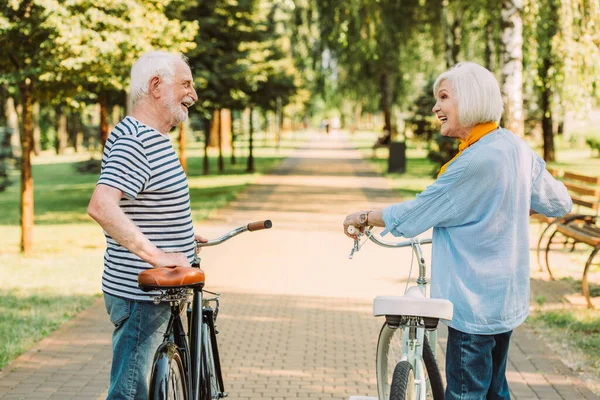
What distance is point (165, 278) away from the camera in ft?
11.5

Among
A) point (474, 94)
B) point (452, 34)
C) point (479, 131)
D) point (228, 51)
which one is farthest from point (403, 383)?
point (452, 34)

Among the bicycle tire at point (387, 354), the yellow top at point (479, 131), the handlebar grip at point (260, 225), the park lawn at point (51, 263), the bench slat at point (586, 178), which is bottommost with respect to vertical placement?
the park lawn at point (51, 263)

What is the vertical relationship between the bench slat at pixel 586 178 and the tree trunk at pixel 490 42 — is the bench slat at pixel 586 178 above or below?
below

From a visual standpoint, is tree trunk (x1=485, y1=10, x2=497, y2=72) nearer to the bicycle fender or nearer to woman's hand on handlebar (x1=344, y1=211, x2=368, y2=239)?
woman's hand on handlebar (x1=344, y1=211, x2=368, y2=239)

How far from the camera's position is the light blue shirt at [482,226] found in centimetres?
352

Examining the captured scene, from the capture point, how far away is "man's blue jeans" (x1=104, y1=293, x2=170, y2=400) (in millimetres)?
3727

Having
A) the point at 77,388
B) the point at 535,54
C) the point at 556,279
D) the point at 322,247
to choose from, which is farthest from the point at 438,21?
the point at 77,388

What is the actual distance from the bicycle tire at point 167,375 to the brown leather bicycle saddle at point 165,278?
0.24m

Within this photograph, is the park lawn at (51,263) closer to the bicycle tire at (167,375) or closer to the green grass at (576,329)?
the bicycle tire at (167,375)

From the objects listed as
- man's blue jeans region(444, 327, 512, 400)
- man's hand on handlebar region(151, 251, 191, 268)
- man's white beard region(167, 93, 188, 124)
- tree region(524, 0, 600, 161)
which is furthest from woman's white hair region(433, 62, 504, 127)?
tree region(524, 0, 600, 161)

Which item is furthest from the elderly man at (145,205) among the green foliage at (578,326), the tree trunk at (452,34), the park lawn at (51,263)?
the tree trunk at (452,34)

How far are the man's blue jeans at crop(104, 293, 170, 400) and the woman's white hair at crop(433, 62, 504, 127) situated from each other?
141cm

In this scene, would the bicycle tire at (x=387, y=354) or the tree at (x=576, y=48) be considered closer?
the bicycle tire at (x=387, y=354)

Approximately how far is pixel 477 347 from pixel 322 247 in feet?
30.9
